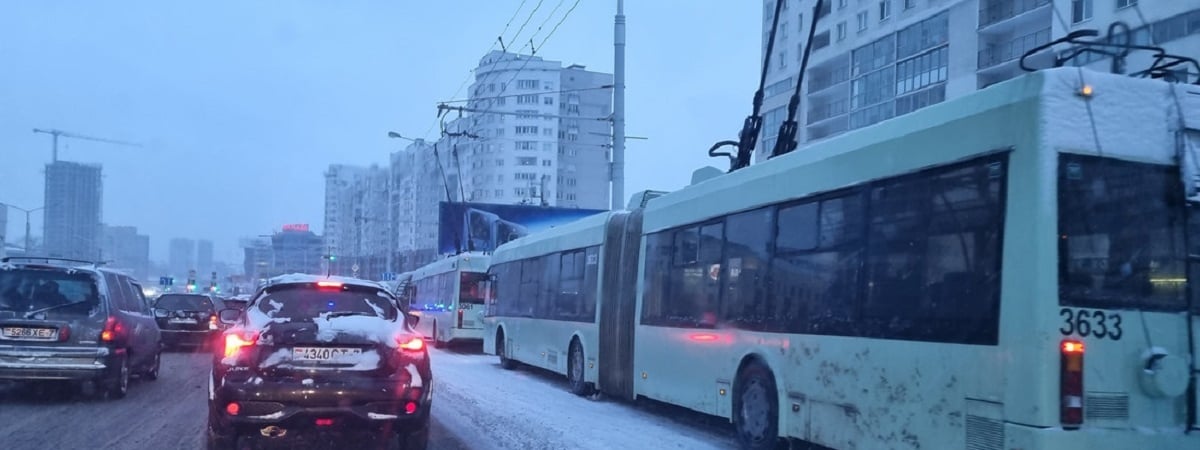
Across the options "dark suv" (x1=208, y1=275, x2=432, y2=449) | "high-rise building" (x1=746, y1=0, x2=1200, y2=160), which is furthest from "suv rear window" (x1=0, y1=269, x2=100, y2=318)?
"high-rise building" (x1=746, y1=0, x2=1200, y2=160)

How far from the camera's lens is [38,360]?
1125 centimetres

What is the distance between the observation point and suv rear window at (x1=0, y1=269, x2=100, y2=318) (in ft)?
37.8

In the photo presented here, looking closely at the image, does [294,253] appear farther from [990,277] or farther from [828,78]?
[990,277]

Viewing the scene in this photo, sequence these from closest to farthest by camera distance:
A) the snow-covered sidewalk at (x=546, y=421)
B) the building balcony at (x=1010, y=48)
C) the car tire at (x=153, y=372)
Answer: the snow-covered sidewalk at (x=546, y=421) → the car tire at (x=153, y=372) → the building balcony at (x=1010, y=48)

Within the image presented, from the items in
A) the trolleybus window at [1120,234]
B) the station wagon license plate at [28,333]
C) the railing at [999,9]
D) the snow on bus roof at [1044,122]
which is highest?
the railing at [999,9]

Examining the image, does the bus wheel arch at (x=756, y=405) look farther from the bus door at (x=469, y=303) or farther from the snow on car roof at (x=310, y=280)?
the bus door at (x=469, y=303)

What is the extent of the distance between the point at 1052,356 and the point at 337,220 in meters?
129

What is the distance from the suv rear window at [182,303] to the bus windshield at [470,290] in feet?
21.5

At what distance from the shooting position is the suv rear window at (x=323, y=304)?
8750mm

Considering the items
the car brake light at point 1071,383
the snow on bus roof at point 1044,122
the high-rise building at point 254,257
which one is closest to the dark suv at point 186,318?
the snow on bus roof at point 1044,122

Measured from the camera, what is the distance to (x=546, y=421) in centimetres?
1084

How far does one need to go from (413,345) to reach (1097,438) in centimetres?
543

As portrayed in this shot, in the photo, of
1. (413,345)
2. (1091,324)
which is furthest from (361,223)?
(1091,324)

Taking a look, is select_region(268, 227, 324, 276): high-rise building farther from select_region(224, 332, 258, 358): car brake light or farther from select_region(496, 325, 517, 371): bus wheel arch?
select_region(224, 332, 258, 358): car brake light
